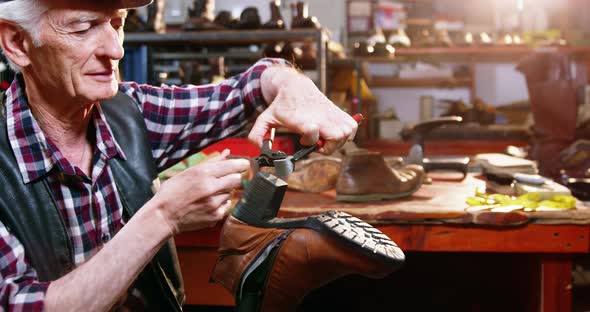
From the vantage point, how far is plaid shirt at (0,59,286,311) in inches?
44.2

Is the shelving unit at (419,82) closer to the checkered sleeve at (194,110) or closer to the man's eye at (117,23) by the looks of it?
the checkered sleeve at (194,110)

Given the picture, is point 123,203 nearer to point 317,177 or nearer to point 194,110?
point 194,110

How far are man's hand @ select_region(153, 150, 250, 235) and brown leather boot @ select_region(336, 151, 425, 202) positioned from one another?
811 mm

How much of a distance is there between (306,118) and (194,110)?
0.52 meters

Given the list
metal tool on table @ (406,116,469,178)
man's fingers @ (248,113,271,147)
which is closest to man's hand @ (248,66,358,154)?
man's fingers @ (248,113,271,147)

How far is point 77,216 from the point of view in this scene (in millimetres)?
1344

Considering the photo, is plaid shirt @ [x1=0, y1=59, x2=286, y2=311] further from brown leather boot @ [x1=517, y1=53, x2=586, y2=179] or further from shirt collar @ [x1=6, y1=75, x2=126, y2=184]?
brown leather boot @ [x1=517, y1=53, x2=586, y2=179]

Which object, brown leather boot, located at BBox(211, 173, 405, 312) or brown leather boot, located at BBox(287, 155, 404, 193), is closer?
brown leather boot, located at BBox(211, 173, 405, 312)

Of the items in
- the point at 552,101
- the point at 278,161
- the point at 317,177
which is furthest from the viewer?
the point at 552,101

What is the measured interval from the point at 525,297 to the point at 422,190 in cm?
48

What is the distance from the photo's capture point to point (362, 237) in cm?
99

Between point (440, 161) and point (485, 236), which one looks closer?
point (485, 236)

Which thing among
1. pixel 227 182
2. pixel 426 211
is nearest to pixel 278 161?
pixel 227 182

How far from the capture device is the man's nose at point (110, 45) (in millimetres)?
1263
